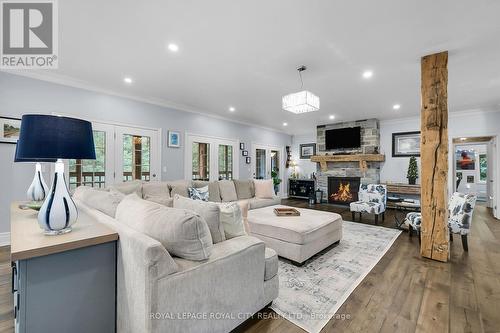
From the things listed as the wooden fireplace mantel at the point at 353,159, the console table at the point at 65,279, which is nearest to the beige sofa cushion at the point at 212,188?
the console table at the point at 65,279

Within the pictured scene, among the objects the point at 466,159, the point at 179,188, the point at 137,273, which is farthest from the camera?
the point at 466,159

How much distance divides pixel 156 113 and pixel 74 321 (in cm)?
433

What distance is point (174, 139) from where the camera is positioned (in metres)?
5.21

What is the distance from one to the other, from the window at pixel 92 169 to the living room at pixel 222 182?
0.08ft

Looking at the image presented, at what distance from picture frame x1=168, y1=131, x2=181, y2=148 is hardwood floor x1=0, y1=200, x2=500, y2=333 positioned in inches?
123

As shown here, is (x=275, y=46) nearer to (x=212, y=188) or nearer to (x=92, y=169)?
(x=212, y=188)

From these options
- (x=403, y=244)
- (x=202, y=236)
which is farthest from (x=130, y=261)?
(x=403, y=244)

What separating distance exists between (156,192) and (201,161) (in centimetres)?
195

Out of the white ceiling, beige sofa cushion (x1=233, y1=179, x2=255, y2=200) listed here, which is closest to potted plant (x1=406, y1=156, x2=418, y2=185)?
the white ceiling

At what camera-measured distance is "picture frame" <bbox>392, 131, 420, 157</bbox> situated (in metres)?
6.17

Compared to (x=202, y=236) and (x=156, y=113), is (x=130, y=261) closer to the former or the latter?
(x=202, y=236)

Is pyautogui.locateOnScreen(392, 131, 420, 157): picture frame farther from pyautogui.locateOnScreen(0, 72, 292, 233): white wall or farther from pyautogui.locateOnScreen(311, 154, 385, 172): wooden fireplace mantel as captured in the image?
pyautogui.locateOnScreen(0, 72, 292, 233): white wall

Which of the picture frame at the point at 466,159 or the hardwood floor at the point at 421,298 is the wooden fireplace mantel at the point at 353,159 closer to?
the hardwood floor at the point at 421,298

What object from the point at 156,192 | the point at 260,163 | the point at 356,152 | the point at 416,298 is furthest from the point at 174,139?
the point at 356,152
